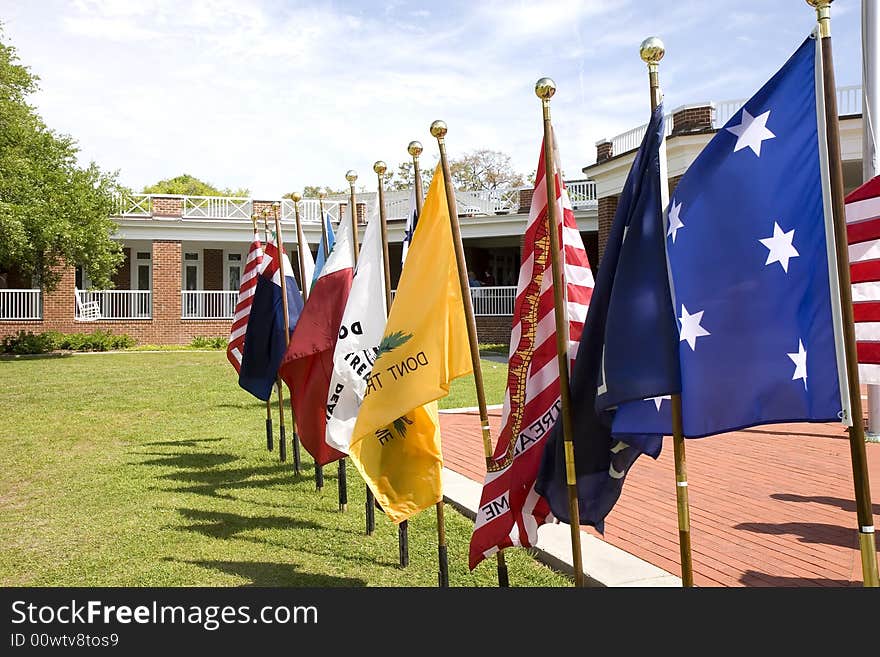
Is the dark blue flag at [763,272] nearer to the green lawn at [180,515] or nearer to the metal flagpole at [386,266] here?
the green lawn at [180,515]

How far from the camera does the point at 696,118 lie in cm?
1859

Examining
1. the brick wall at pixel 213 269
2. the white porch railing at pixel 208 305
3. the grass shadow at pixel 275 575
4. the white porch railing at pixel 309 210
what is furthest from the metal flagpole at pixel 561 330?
the brick wall at pixel 213 269

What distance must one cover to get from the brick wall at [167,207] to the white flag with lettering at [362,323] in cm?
2661

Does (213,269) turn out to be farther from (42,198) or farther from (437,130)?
(437,130)

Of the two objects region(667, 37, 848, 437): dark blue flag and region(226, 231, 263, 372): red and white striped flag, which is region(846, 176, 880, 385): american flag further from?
region(226, 231, 263, 372): red and white striped flag

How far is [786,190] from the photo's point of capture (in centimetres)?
292

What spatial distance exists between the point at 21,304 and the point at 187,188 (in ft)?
145

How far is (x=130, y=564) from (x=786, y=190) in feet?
15.6

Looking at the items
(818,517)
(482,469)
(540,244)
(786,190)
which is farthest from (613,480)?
(482,469)

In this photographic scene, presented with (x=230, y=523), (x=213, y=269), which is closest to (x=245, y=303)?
(x=230, y=523)

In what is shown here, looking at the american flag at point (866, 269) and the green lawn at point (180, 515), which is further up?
the american flag at point (866, 269)

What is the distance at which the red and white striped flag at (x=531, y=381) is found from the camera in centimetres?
380

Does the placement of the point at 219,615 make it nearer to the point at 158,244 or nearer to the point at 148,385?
the point at 148,385

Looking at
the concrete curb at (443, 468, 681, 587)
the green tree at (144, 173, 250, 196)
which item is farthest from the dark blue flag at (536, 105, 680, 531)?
the green tree at (144, 173, 250, 196)
